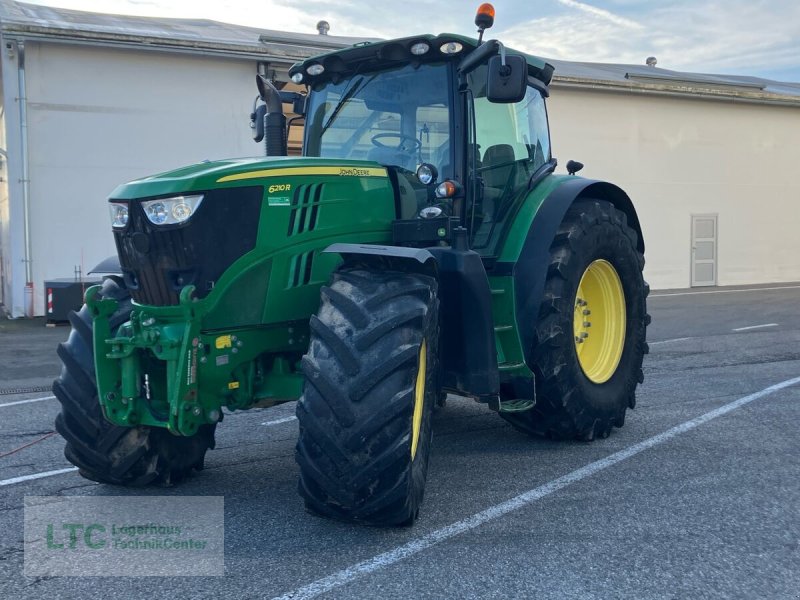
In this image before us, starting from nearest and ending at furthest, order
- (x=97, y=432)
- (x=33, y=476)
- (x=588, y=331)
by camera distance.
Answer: (x=97, y=432) → (x=33, y=476) → (x=588, y=331)

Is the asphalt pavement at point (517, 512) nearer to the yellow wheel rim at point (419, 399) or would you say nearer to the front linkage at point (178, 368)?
the yellow wheel rim at point (419, 399)

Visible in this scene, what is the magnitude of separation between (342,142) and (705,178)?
1849cm

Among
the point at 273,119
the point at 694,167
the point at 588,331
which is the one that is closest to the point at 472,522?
the point at 588,331

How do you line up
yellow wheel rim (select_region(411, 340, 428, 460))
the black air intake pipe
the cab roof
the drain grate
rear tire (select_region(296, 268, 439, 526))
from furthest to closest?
the drain grate
the black air intake pipe
the cab roof
yellow wheel rim (select_region(411, 340, 428, 460))
rear tire (select_region(296, 268, 439, 526))

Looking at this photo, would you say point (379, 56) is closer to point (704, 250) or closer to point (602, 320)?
point (602, 320)

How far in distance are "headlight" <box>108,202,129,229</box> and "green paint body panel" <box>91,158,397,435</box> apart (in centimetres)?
5

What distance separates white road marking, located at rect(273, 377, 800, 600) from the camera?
11.1 feet

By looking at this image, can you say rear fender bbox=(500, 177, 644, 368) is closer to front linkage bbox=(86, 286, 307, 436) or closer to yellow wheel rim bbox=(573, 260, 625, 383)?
yellow wheel rim bbox=(573, 260, 625, 383)

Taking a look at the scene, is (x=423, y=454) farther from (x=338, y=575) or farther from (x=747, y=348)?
(x=747, y=348)

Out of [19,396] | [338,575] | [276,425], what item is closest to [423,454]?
[338,575]

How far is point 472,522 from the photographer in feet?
13.5

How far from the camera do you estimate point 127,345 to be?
411 cm

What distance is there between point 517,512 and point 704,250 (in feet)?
62.9

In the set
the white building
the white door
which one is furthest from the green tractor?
the white door
